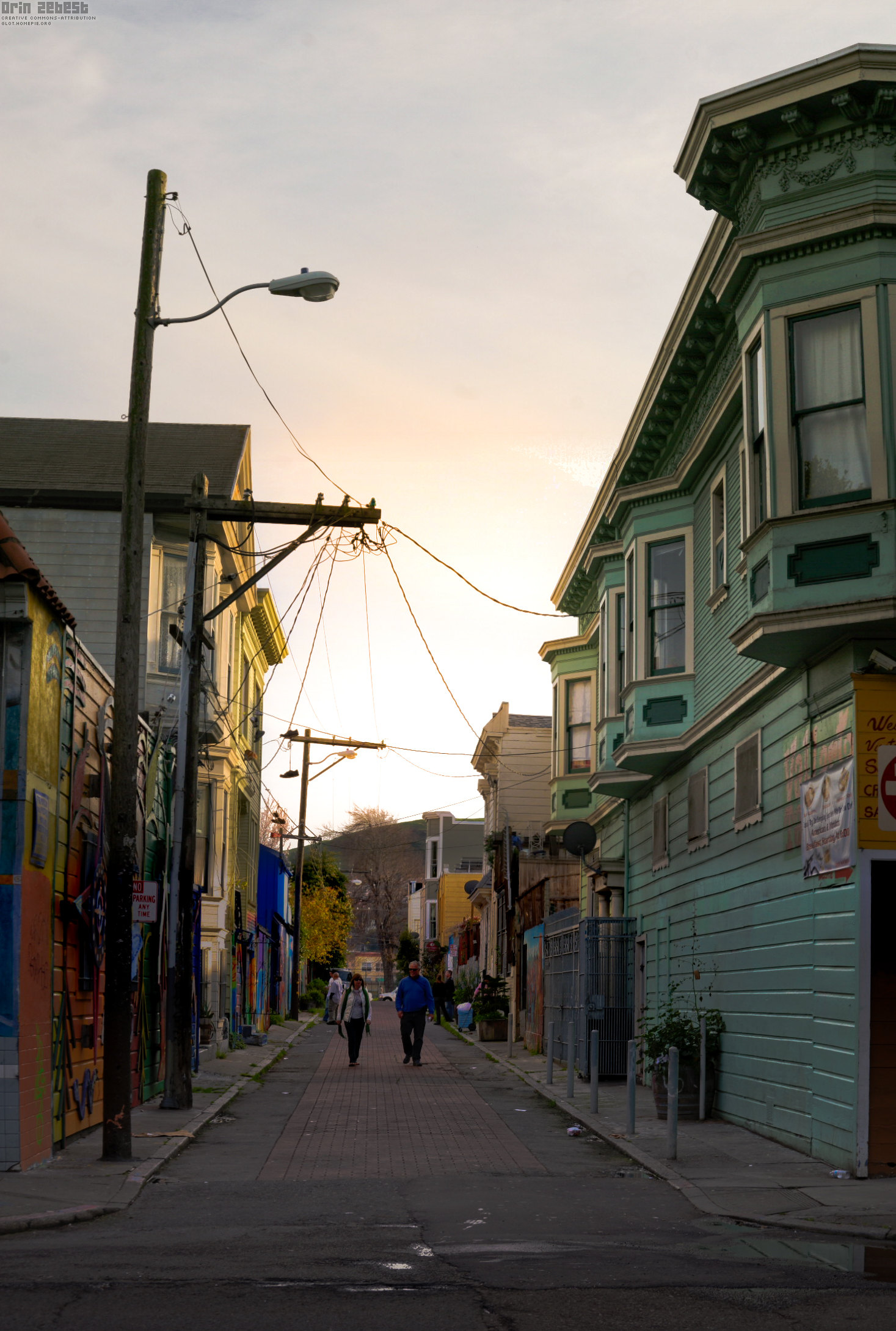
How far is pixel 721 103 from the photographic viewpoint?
14.0m

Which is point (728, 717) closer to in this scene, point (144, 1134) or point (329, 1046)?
point (144, 1134)

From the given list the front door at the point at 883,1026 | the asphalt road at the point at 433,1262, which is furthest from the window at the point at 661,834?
the asphalt road at the point at 433,1262

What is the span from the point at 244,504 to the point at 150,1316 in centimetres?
1282

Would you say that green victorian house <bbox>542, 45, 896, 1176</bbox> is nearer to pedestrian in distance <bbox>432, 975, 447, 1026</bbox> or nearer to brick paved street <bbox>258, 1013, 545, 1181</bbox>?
brick paved street <bbox>258, 1013, 545, 1181</bbox>

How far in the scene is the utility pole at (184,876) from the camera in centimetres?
1752

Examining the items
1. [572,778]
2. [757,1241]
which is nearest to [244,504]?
[757,1241]

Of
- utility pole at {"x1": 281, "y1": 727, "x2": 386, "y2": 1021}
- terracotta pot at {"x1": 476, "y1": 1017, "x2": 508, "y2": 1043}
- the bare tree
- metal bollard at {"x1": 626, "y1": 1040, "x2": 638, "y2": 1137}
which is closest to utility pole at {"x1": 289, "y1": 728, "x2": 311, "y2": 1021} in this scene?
utility pole at {"x1": 281, "y1": 727, "x2": 386, "y2": 1021}

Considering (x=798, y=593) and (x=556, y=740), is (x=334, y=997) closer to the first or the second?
(x=556, y=740)

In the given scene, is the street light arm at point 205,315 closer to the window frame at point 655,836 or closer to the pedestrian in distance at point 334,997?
the window frame at point 655,836

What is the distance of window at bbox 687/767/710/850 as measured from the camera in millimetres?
18531

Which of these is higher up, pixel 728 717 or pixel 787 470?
pixel 787 470

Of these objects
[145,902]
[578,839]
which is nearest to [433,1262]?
[145,902]

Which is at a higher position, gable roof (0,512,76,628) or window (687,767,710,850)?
gable roof (0,512,76,628)

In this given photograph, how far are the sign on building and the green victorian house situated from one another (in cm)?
647
